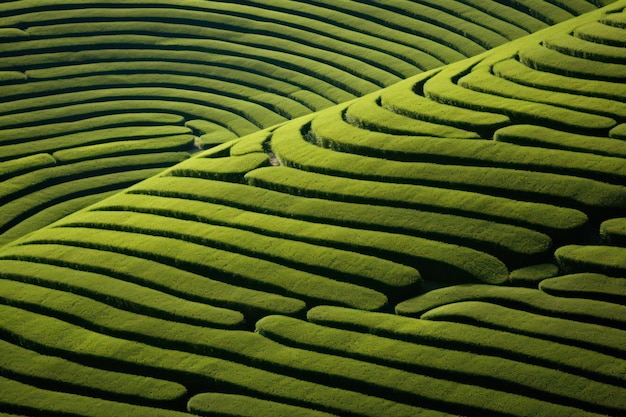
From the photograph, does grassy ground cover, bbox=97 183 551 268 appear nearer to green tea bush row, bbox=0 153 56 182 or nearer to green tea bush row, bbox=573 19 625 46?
green tea bush row, bbox=0 153 56 182

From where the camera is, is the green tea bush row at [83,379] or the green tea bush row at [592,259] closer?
the green tea bush row at [83,379]

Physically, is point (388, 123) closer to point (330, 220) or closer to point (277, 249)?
point (330, 220)

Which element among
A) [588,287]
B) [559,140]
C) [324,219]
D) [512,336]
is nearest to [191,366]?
[324,219]

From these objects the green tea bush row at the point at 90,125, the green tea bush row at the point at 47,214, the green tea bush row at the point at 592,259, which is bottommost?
the green tea bush row at the point at 592,259

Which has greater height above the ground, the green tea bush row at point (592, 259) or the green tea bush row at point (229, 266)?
the green tea bush row at point (229, 266)

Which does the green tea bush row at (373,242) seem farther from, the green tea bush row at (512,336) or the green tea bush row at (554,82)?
the green tea bush row at (554,82)

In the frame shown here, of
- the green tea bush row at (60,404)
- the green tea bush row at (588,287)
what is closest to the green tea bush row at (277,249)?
the green tea bush row at (588,287)

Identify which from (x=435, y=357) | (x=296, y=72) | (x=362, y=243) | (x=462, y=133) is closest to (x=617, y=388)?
(x=435, y=357)
